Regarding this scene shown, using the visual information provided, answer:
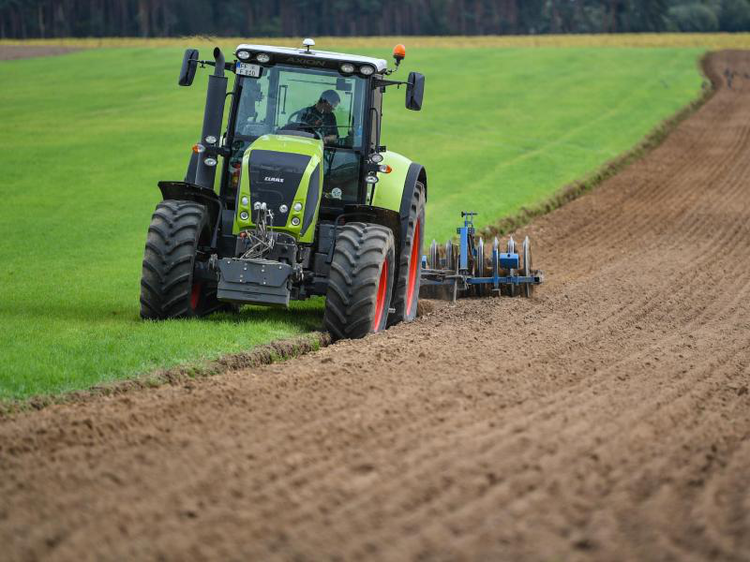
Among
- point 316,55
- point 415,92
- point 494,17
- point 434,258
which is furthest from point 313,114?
point 494,17

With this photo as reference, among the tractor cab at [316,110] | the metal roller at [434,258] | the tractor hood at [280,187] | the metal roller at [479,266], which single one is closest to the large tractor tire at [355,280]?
A: the tractor hood at [280,187]

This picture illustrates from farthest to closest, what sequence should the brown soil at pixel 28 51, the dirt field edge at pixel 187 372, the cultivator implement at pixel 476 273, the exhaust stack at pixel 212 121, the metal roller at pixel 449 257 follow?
1. the brown soil at pixel 28 51
2. the metal roller at pixel 449 257
3. the cultivator implement at pixel 476 273
4. the exhaust stack at pixel 212 121
5. the dirt field edge at pixel 187 372

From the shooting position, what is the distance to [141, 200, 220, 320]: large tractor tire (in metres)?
10.9

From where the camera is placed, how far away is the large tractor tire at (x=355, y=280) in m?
10.8

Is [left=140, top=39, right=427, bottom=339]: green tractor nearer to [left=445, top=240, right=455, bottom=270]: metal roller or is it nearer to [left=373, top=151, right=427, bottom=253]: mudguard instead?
[left=373, top=151, right=427, bottom=253]: mudguard

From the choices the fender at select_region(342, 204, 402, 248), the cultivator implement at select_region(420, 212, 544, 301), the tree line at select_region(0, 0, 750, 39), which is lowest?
the cultivator implement at select_region(420, 212, 544, 301)

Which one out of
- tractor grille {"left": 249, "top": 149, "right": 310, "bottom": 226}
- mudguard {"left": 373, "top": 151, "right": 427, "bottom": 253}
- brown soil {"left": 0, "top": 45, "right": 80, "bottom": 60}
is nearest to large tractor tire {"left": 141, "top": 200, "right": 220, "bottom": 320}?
tractor grille {"left": 249, "top": 149, "right": 310, "bottom": 226}

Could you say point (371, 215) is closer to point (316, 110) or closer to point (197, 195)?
point (316, 110)

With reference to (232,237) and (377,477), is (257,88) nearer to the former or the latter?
(232,237)

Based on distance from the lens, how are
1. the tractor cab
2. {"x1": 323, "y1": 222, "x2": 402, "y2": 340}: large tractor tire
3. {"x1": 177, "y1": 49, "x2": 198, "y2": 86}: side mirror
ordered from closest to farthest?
1. {"x1": 323, "y1": 222, "x2": 402, "y2": 340}: large tractor tire
2. {"x1": 177, "y1": 49, "x2": 198, "y2": 86}: side mirror
3. the tractor cab

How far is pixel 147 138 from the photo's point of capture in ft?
105

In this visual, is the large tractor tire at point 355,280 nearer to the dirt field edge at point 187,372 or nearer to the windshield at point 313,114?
the dirt field edge at point 187,372

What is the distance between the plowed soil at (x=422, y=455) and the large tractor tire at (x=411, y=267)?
46 centimetres

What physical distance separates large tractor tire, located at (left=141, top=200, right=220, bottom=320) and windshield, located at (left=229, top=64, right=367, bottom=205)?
998mm
